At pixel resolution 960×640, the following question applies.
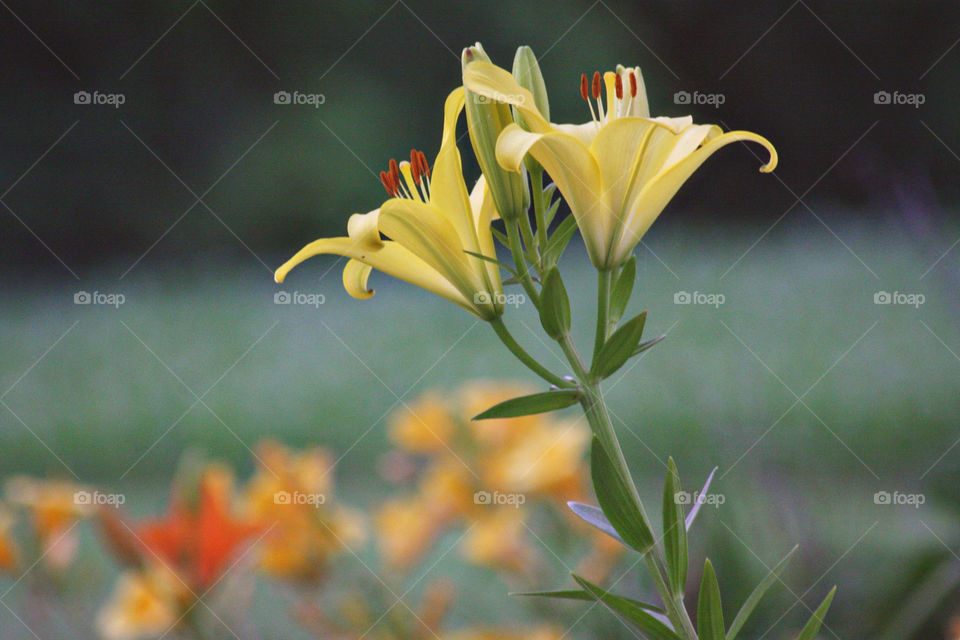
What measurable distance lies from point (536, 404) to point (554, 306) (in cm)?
3

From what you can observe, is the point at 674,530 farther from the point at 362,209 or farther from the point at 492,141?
the point at 362,209

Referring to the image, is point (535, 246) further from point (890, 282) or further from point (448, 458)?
point (890, 282)

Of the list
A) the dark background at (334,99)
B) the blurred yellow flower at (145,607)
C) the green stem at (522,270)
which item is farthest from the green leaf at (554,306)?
the dark background at (334,99)

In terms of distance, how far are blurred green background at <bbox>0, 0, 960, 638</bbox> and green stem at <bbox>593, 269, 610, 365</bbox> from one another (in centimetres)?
55

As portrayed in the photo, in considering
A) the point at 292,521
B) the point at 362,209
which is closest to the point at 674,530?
the point at 292,521

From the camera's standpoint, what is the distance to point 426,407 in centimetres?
46

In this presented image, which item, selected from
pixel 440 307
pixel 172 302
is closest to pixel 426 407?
pixel 440 307

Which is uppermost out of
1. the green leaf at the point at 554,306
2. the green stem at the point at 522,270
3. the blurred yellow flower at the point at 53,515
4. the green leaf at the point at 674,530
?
the green stem at the point at 522,270

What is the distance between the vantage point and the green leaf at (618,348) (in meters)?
0.21

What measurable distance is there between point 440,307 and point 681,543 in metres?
0.93

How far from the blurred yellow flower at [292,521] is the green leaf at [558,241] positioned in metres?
0.25

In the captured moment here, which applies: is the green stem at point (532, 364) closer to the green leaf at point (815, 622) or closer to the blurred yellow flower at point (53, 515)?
the green leaf at point (815, 622)

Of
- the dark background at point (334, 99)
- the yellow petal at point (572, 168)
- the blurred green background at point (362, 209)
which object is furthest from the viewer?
the dark background at point (334, 99)

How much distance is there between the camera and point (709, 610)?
226 mm
